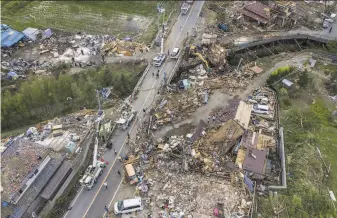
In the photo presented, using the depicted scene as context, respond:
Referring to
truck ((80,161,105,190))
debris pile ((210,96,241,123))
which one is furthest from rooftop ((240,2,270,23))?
truck ((80,161,105,190))

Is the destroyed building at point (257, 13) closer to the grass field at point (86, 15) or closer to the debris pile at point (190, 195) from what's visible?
the grass field at point (86, 15)

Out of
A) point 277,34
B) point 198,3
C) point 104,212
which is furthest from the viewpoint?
point 198,3

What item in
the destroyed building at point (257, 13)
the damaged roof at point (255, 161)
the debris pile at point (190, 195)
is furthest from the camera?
the destroyed building at point (257, 13)

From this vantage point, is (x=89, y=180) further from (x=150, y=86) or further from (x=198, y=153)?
(x=150, y=86)

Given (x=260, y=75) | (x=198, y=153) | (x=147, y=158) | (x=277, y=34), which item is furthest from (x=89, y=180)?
(x=277, y=34)

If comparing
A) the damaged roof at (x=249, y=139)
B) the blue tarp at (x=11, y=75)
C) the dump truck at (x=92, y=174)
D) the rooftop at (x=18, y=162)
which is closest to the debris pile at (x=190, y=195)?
the damaged roof at (x=249, y=139)

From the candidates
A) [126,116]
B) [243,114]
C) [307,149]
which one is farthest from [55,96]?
[307,149]

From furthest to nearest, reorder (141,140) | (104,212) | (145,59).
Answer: (145,59) → (141,140) → (104,212)

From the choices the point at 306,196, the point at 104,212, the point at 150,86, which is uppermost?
the point at 150,86
